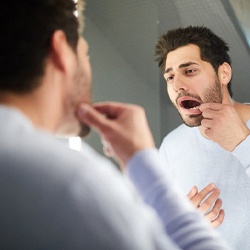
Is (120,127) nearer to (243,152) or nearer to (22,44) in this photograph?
(22,44)

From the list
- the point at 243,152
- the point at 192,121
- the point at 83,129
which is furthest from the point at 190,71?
the point at 83,129

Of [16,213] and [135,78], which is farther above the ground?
[135,78]

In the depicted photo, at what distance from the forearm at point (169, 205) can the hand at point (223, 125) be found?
0.80 metres

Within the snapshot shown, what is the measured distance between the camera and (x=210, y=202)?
1.17 metres

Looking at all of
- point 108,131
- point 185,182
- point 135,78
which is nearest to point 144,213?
point 108,131

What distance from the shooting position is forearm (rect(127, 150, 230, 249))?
1.32 feet

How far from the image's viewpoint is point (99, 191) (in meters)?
0.33

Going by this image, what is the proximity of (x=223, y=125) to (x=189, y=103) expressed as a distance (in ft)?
0.40

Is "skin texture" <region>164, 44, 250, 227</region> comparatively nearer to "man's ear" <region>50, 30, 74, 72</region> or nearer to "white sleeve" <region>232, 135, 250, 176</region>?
"white sleeve" <region>232, 135, 250, 176</region>

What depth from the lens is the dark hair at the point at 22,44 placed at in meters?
0.42

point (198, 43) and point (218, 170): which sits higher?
point (198, 43)

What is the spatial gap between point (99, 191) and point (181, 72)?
3.35ft

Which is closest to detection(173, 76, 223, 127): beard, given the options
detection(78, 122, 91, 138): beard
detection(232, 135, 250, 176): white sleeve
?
detection(232, 135, 250, 176): white sleeve

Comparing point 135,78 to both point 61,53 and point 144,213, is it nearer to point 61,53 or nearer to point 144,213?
point 61,53
